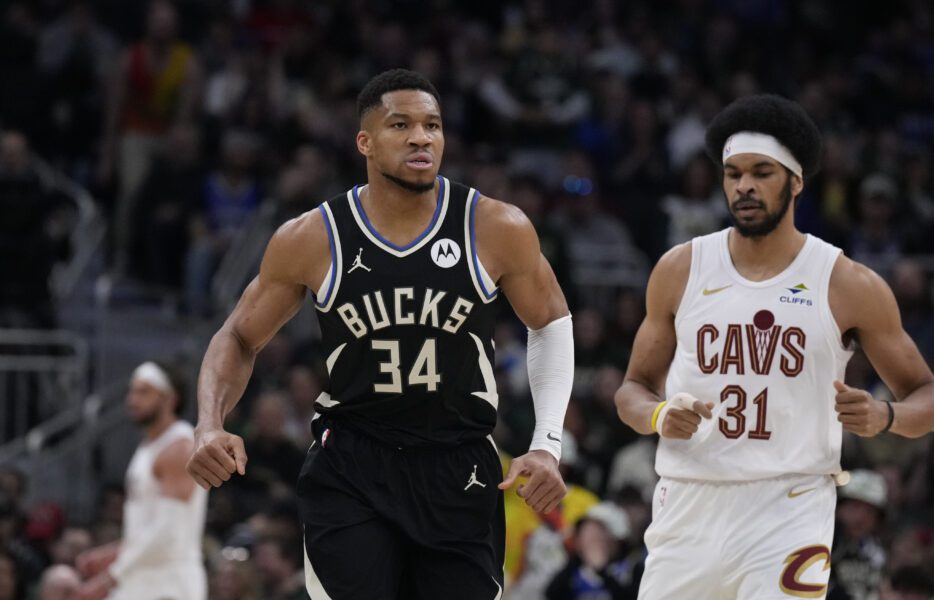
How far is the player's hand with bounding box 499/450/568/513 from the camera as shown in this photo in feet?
19.9

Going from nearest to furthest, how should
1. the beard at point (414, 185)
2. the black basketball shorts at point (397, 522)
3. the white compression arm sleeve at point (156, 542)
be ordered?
the black basketball shorts at point (397, 522) → the beard at point (414, 185) → the white compression arm sleeve at point (156, 542)

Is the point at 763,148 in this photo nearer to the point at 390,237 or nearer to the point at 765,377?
the point at 765,377

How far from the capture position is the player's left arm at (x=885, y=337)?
6801 millimetres

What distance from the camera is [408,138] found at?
6.46 meters

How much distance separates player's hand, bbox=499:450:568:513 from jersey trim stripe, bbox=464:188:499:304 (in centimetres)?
69

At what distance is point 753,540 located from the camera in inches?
260

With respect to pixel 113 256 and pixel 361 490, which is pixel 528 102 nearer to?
pixel 113 256

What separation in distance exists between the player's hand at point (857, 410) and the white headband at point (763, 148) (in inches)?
39.9

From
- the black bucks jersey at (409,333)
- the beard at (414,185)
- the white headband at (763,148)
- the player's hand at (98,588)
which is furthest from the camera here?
the player's hand at (98,588)

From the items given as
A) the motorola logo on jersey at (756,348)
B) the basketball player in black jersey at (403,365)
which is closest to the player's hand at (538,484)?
the basketball player in black jersey at (403,365)

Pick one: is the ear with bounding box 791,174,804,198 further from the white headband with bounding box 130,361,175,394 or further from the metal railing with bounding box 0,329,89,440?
the metal railing with bounding box 0,329,89,440

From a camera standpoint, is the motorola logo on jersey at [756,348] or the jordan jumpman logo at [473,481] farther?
the motorola logo on jersey at [756,348]

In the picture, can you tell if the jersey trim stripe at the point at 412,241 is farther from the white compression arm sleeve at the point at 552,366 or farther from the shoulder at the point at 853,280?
the shoulder at the point at 853,280

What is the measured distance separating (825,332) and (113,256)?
1102 centimetres
